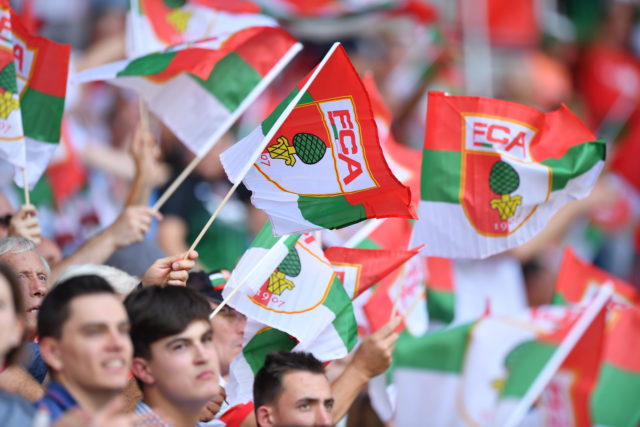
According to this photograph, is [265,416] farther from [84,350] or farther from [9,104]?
[9,104]

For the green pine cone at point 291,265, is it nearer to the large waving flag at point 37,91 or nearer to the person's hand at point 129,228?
the person's hand at point 129,228

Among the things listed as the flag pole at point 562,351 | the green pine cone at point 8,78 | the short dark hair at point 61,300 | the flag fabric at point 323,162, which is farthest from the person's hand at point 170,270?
the flag pole at point 562,351

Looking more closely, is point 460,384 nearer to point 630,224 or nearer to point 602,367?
point 602,367

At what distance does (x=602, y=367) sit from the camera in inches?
245

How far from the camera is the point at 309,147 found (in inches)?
173

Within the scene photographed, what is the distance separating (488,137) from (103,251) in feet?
6.06

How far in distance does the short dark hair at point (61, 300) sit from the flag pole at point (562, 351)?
2.92 metres

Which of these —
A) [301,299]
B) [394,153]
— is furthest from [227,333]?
[394,153]

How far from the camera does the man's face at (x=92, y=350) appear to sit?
3.18 m

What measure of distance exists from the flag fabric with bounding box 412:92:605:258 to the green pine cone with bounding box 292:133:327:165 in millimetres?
823

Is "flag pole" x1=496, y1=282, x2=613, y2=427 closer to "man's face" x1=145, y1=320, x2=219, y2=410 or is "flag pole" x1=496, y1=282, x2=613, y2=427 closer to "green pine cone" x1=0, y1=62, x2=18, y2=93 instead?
"man's face" x1=145, y1=320, x2=219, y2=410

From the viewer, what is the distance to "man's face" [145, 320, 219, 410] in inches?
137

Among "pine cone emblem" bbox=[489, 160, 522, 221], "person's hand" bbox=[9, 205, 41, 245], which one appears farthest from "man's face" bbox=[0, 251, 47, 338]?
"pine cone emblem" bbox=[489, 160, 522, 221]

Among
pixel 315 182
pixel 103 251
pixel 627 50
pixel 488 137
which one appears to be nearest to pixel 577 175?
pixel 488 137
